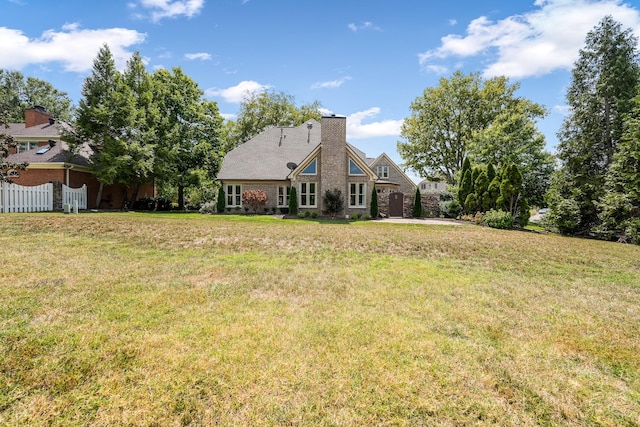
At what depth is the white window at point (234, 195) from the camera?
2423 cm

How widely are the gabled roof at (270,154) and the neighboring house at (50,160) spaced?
32.6ft

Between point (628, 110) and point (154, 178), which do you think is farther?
point (154, 178)

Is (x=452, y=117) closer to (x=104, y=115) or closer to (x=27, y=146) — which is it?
(x=104, y=115)

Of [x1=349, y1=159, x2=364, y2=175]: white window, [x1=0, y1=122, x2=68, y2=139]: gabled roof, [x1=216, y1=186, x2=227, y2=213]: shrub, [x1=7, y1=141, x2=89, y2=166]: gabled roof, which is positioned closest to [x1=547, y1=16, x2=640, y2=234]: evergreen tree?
[x1=349, y1=159, x2=364, y2=175]: white window

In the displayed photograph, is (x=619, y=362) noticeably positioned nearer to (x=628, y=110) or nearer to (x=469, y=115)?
(x=628, y=110)

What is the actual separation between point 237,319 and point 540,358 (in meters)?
3.52

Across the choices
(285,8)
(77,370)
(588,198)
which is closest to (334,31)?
(285,8)

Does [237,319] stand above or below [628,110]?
below

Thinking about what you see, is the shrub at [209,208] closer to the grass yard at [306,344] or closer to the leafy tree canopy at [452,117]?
the grass yard at [306,344]

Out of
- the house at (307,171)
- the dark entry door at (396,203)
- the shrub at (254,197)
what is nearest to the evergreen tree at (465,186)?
the house at (307,171)

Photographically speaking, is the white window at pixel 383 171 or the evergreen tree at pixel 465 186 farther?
the white window at pixel 383 171

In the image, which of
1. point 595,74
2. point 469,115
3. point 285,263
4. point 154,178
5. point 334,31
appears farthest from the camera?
point 469,115

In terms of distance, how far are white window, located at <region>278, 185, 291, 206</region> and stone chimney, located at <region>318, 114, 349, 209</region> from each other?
334 cm

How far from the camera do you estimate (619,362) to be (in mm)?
3336
